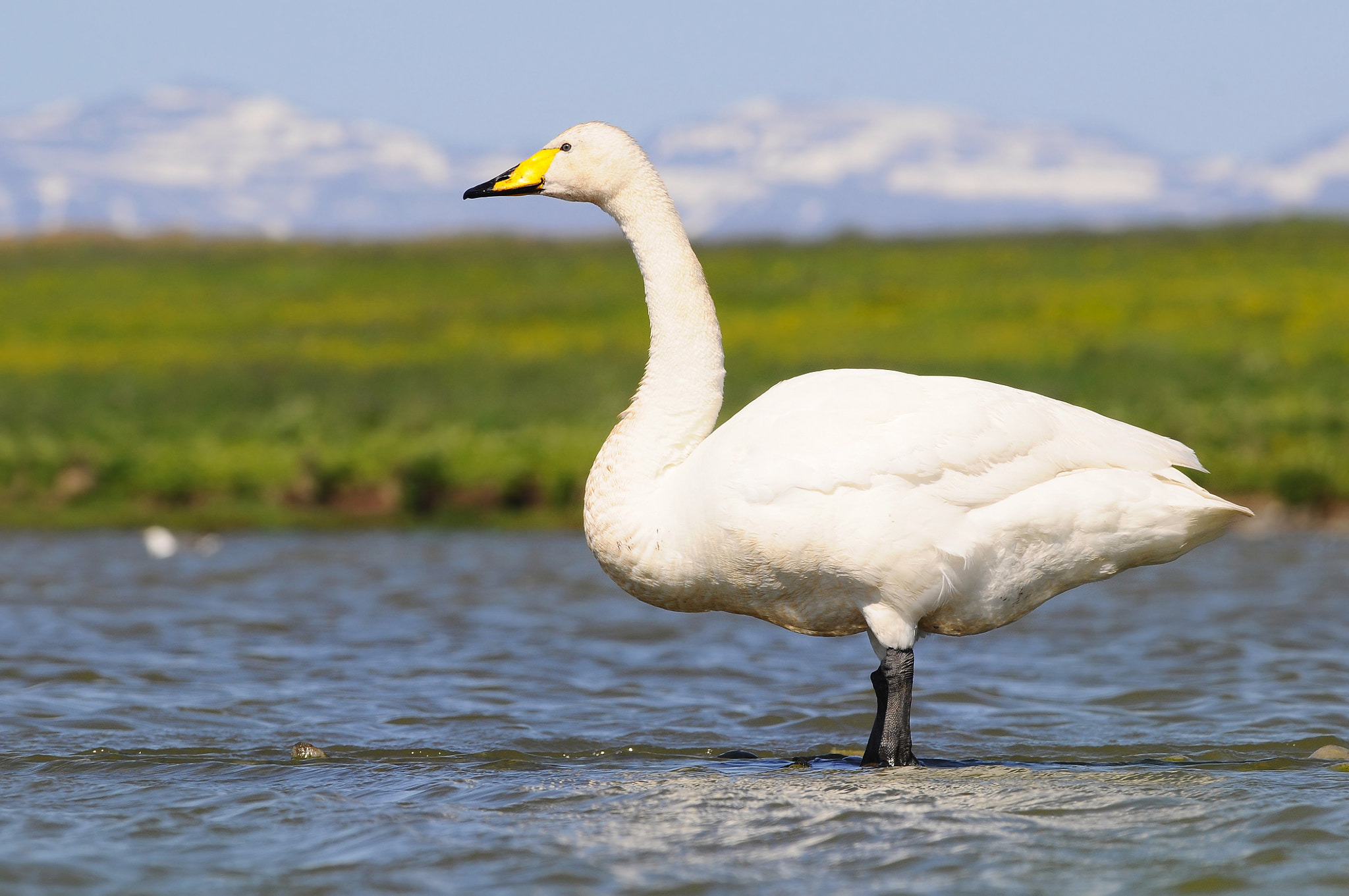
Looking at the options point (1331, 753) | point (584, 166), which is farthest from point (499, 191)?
point (1331, 753)

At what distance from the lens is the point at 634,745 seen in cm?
707

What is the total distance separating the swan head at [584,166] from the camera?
6.30 meters

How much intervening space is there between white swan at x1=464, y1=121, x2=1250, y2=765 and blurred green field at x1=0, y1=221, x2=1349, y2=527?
13.2 metres

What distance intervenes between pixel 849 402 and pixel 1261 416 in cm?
1604

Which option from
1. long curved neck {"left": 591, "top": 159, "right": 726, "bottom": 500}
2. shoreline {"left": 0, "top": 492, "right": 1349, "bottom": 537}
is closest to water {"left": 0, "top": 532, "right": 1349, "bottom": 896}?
long curved neck {"left": 591, "top": 159, "right": 726, "bottom": 500}

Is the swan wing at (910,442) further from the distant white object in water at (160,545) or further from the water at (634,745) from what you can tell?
the distant white object in water at (160,545)

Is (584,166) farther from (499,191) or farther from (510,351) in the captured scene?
(510,351)

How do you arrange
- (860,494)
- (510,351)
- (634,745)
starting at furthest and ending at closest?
(510,351) → (634,745) → (860,494)

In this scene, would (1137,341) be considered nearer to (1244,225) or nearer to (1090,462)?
(1244,225)

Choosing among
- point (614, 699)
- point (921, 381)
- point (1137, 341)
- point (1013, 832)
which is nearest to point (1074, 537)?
point (921, 381)

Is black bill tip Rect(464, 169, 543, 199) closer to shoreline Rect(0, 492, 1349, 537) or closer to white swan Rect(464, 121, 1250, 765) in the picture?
white swan Rect(464, 121, 1250, 765)

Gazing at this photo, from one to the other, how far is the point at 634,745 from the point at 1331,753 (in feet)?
9.46

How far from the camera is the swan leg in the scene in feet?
19.5

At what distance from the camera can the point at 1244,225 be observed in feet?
150
